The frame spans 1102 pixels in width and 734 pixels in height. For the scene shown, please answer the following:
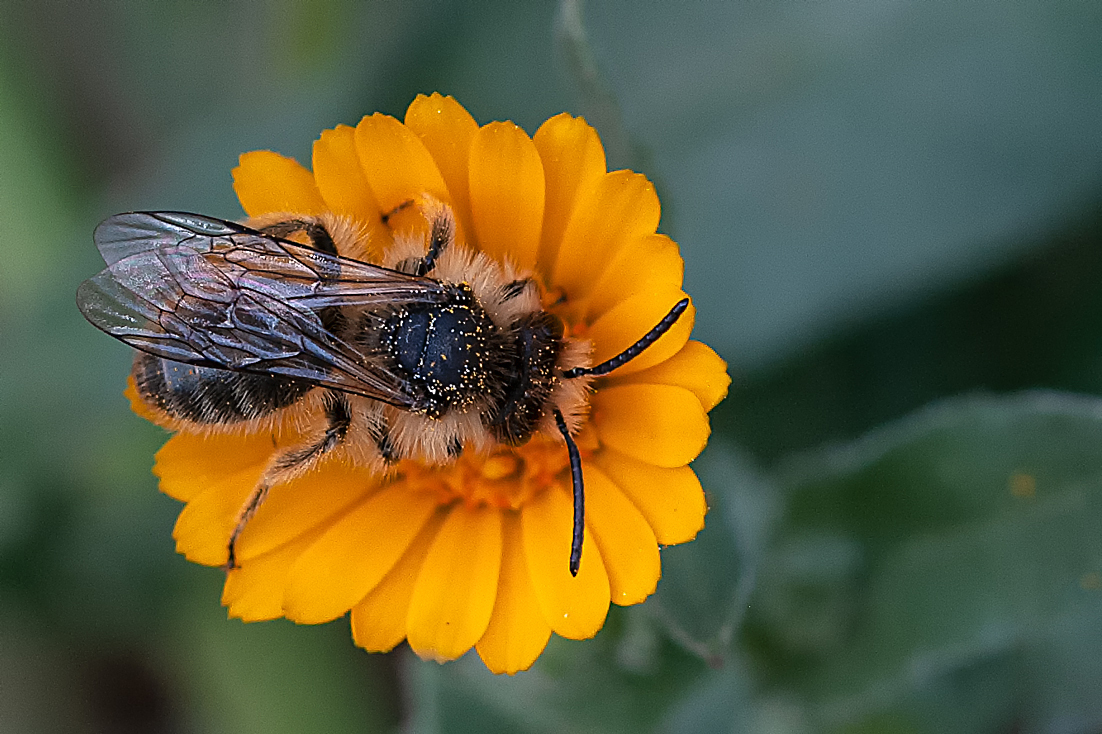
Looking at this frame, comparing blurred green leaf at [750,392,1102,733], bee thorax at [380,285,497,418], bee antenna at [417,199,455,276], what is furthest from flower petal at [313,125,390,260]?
blurred green leaf at [750,392,1102,733]

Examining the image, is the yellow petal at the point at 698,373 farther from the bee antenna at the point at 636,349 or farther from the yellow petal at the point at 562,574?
the yellow petal at the point at 562,574

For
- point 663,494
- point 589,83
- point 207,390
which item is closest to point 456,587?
point 663,494

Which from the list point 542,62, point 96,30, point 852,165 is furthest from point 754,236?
point 96,30

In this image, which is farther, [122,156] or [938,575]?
[122,156]

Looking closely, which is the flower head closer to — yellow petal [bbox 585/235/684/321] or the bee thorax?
yellow petal [bbox 585/235/684/321]

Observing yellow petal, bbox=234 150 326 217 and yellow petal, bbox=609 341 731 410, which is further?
yellow petal, bbox=234 150 326 217

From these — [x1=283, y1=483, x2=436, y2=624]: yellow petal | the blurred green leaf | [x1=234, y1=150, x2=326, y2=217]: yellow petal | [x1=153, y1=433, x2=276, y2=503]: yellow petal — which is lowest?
the blurred green leaf

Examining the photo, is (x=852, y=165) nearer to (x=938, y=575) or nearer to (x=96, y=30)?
(x=938, y=575)

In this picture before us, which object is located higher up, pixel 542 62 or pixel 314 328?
pixel 314 328
